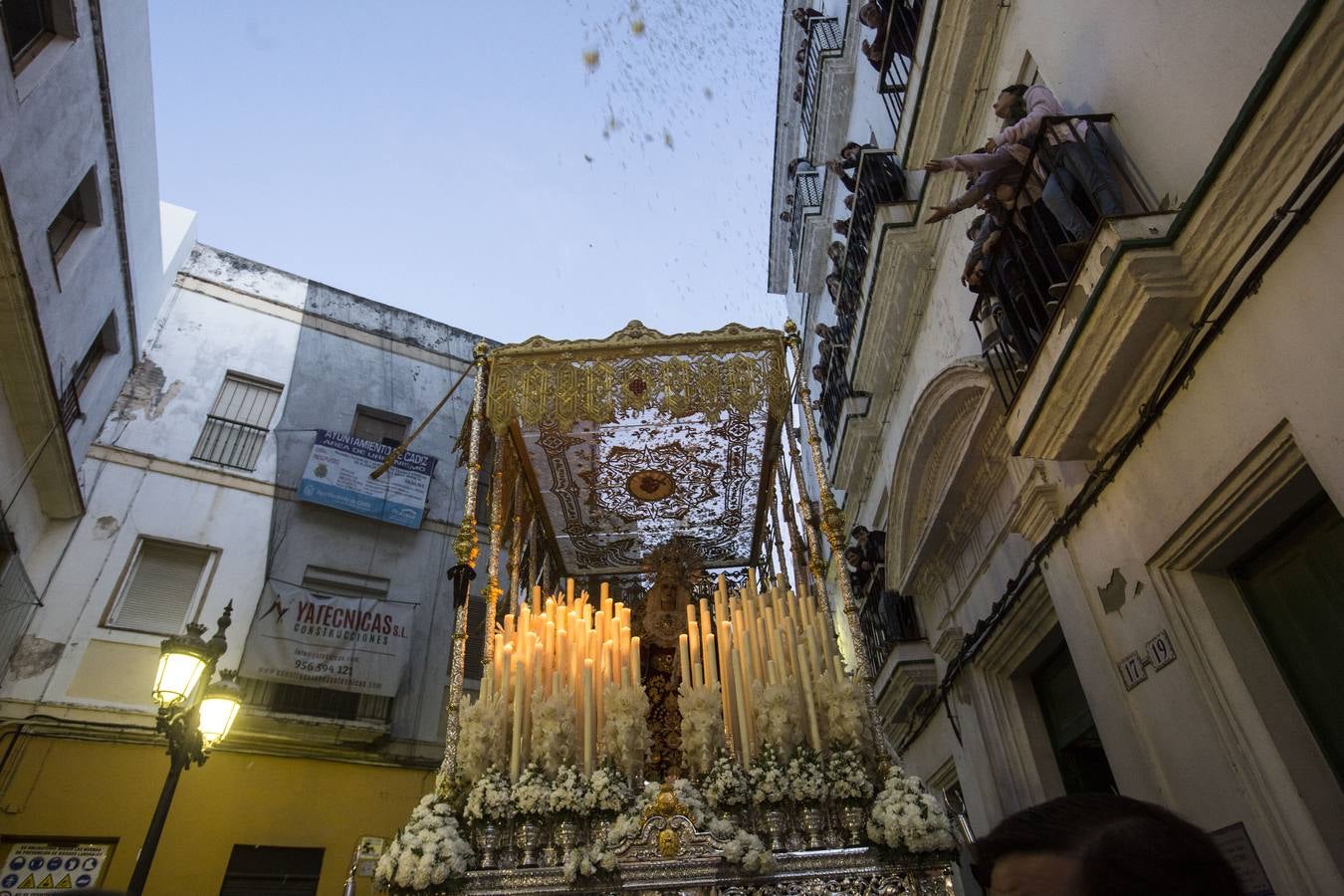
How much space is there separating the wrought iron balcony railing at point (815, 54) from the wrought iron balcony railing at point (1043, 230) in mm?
5841

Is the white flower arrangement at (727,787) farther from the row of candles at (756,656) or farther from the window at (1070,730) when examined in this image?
the window at (1070,730)

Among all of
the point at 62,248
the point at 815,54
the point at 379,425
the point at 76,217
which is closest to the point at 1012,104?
the point at 815,54

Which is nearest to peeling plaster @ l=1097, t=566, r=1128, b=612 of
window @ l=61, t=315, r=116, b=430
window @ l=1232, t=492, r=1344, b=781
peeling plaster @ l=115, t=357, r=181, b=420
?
window @ l=1232, t=492, r=1344, b=781

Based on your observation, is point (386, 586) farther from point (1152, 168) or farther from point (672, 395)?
point (1152, 168)

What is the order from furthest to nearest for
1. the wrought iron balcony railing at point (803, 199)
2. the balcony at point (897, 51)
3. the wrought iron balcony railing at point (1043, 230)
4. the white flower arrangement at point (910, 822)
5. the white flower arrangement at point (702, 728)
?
the wrought iron balcony railing at point (803, 199), the balcony at point (897, 51), the white flower arrangement at point (702, 728), the wrought iron balcony railing at point (1043, 230), the white flower arrangement at point (910, 822)

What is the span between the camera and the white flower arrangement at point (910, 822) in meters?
3.55

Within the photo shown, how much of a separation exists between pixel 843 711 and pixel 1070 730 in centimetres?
230

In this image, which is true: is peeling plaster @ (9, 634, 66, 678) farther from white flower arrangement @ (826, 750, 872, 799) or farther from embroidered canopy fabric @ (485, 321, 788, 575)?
white flower arrangement @ (826, 750, 872, 799)

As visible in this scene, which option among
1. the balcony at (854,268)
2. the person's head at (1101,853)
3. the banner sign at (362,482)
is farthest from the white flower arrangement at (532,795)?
the banner sign at (362,482)

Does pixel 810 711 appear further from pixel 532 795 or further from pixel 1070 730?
pixel 1070 730

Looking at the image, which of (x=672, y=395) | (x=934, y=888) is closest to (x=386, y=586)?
(x=672, y=395)

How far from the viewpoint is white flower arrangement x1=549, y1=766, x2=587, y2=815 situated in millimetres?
3848

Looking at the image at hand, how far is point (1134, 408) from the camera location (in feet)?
12.4

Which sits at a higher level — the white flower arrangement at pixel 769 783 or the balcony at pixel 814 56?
the balcony at pixel 814 56
